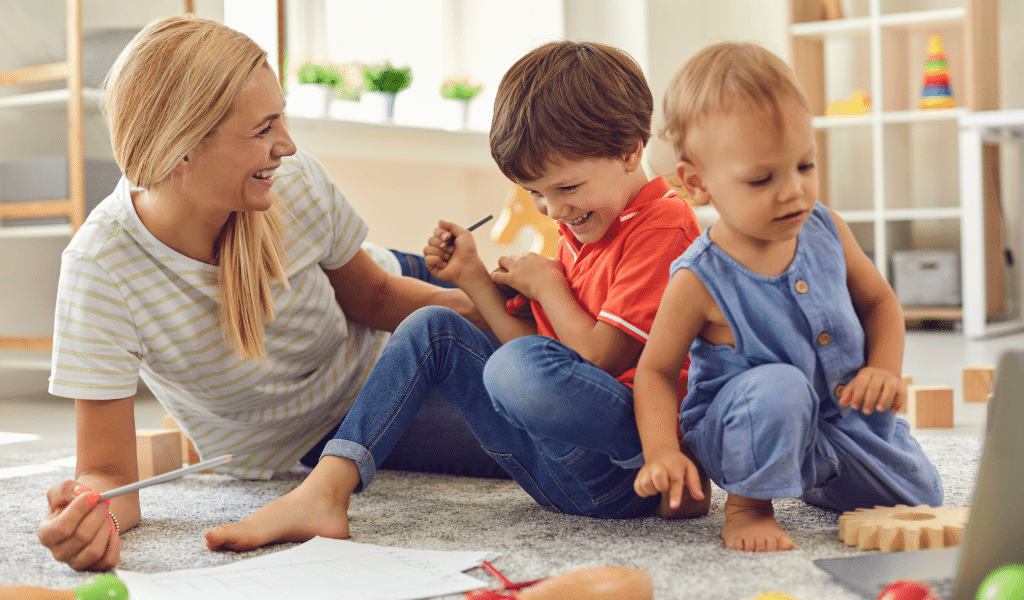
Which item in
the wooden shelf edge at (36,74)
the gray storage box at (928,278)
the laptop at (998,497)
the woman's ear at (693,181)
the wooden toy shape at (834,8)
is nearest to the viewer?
the laptop at (998,497)

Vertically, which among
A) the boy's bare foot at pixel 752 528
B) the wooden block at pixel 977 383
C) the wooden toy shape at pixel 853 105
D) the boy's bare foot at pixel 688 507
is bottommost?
the wooden block at pixel 977 383

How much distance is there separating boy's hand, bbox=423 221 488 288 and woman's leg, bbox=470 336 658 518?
22 cm

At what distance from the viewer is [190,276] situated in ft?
3.51

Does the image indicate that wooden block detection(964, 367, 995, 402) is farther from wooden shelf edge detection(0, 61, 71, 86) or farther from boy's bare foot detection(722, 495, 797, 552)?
wooden shelf edge detection(0, 61, 71, 86)

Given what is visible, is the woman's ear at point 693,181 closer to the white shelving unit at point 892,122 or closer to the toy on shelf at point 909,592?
the toy on shelf at point 909,592

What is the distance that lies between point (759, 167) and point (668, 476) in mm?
276

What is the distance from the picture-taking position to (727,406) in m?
0.85

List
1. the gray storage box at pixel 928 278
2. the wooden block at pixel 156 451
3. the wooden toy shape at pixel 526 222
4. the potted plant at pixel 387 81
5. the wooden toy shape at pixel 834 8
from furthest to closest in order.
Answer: the wooden toy shape at pixel 834 8 < the gray storage box at pixel 928 278 < the potted plant at pixel 387 81 < the wooden toy shape at pixel 526 222 < the wooden block at pixel 156 451

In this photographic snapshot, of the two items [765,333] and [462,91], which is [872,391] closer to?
[765,333]

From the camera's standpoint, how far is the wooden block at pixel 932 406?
1524 millimetres

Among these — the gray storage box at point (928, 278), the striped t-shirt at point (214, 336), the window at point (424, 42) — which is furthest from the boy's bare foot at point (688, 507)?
the gray storage box at point (928, 278)

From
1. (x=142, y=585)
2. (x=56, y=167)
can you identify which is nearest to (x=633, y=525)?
(x=142, y=585)

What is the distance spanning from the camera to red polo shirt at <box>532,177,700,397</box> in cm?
93

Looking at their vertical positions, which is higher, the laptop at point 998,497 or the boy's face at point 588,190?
the boy's face at point 588,190
